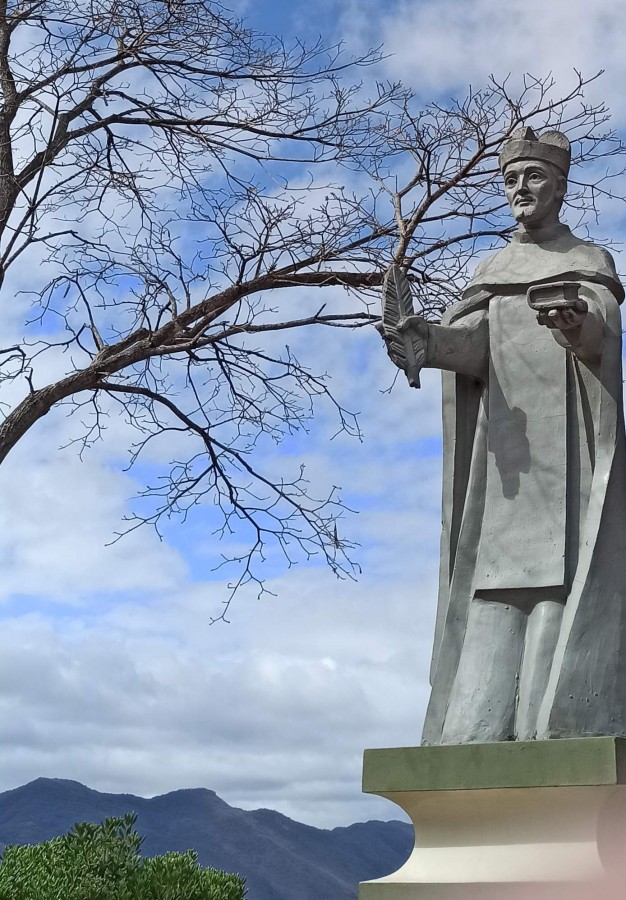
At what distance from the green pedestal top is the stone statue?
16 cm

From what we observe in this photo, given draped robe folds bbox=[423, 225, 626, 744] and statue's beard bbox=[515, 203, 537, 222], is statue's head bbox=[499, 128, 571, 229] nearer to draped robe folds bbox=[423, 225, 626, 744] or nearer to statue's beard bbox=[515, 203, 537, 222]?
statue's beard bbox=[515, 203, 537, 222]

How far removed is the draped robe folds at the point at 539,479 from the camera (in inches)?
182

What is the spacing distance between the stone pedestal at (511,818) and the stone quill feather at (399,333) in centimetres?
139

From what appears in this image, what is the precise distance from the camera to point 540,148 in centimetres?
508

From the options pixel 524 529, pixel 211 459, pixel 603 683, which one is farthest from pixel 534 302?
pixel 211 459

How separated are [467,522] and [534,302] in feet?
3.13

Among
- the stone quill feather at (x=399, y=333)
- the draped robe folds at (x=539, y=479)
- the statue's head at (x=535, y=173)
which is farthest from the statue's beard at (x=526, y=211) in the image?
the stone quill feather at (x=399, y=333)

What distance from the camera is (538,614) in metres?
4.77

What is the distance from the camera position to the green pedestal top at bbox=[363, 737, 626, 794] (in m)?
4.25

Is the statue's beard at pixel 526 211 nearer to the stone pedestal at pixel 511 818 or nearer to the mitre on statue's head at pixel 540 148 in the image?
the mitre on statue's head at pixel 540 148

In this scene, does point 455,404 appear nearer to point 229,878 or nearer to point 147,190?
point 229,878

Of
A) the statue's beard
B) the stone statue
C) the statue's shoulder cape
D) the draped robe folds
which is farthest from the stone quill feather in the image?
the statue's beard

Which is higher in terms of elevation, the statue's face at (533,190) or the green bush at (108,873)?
the statue's face at (533,190)

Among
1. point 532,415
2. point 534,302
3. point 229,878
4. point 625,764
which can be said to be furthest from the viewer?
point 229,878
